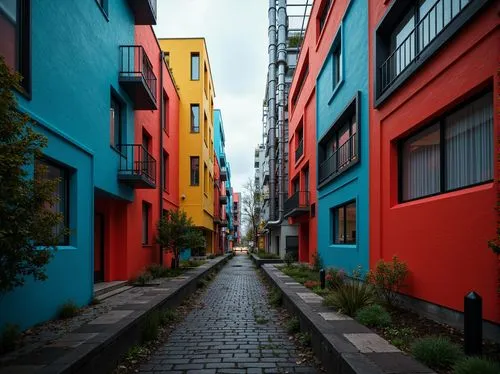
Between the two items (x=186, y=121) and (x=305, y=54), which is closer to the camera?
(x=305, y=54)

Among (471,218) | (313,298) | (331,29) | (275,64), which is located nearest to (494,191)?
(471,218)

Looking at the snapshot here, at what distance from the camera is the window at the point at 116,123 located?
12156mm

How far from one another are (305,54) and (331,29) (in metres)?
6.62

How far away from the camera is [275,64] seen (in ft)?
103

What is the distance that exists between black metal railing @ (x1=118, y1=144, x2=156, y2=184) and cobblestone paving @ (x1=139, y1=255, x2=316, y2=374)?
4.33 metres

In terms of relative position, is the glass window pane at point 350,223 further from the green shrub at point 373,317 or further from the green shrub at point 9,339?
the green shrub at point 9,339

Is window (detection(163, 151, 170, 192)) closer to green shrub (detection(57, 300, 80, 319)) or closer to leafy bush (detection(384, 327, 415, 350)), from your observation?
green shrub (detection(57, 300, 80, 319))

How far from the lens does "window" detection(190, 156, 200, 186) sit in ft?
91.2

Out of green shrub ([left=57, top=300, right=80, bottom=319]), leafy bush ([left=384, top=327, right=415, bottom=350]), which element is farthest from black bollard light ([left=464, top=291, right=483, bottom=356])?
green shrub ([left=57, top=300, right=80, bottom=319])

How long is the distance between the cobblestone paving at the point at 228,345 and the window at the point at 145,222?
5952 millimetres

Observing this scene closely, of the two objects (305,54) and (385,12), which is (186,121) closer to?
(305,54)

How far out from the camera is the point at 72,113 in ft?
27.4

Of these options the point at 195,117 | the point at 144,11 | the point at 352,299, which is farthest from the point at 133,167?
the point at 195,117

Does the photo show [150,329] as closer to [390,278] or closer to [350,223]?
[390,278]
